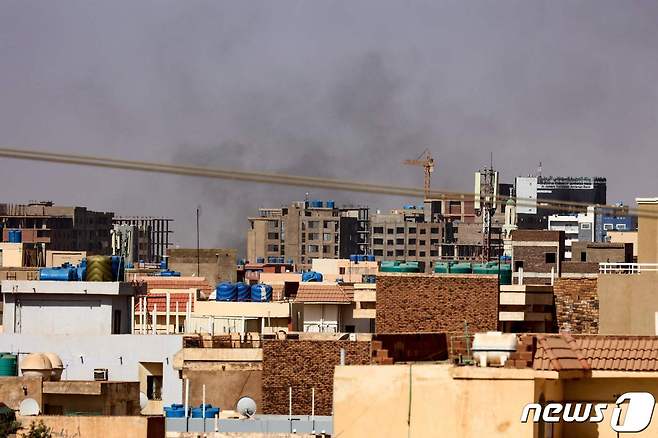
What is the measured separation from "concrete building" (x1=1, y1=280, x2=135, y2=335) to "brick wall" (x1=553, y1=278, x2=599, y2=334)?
47.0 feet

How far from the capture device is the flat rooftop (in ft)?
235

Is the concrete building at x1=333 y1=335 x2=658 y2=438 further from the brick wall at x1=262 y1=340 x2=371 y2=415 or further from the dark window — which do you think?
the dark window

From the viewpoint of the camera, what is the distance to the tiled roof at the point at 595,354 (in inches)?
1331

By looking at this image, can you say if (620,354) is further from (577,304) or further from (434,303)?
(577,304)

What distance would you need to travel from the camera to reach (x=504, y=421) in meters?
32.4

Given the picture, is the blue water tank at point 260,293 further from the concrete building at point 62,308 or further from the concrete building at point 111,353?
the concrete building at point 111,353

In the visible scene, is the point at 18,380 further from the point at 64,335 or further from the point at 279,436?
the point at 64,335

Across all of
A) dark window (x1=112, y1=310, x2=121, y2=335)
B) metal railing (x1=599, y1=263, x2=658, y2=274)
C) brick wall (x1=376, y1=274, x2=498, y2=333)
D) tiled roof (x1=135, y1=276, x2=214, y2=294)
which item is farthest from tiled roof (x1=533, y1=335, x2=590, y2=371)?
tiled roof (x1=135, y1=276, x2=214, y2=294)

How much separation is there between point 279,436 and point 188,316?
120 feet

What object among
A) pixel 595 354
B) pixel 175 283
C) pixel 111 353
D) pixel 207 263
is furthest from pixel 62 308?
pixel 207 263

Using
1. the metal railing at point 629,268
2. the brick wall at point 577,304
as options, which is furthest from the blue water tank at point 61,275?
the metal railing at point 629,268

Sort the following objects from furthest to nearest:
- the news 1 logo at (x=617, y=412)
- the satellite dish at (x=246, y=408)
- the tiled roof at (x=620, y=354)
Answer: the satellite dish at (x=246, y=408) → the tiled roof at (x=620, y=354) → the news 1 logo at (x=617, y=412)

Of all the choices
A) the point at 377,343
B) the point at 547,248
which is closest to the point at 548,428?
the point at 377,343

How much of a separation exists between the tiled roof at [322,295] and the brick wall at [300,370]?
81.4ft
